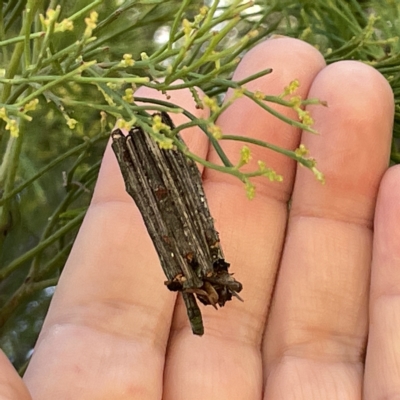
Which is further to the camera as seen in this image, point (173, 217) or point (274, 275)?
point (274, 275)

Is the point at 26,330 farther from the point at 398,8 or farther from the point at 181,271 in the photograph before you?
the point at 398,8

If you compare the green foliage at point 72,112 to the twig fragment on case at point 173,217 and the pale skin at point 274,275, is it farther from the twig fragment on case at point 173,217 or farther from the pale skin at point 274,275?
the twig fragment on case at point 173,217

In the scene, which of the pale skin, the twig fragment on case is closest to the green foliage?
the pale skin

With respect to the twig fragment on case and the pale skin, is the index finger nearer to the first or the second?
the pale skin

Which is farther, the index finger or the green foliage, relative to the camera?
the green foliage

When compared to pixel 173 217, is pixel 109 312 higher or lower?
lower

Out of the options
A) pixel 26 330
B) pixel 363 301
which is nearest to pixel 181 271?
pixel 363 301
